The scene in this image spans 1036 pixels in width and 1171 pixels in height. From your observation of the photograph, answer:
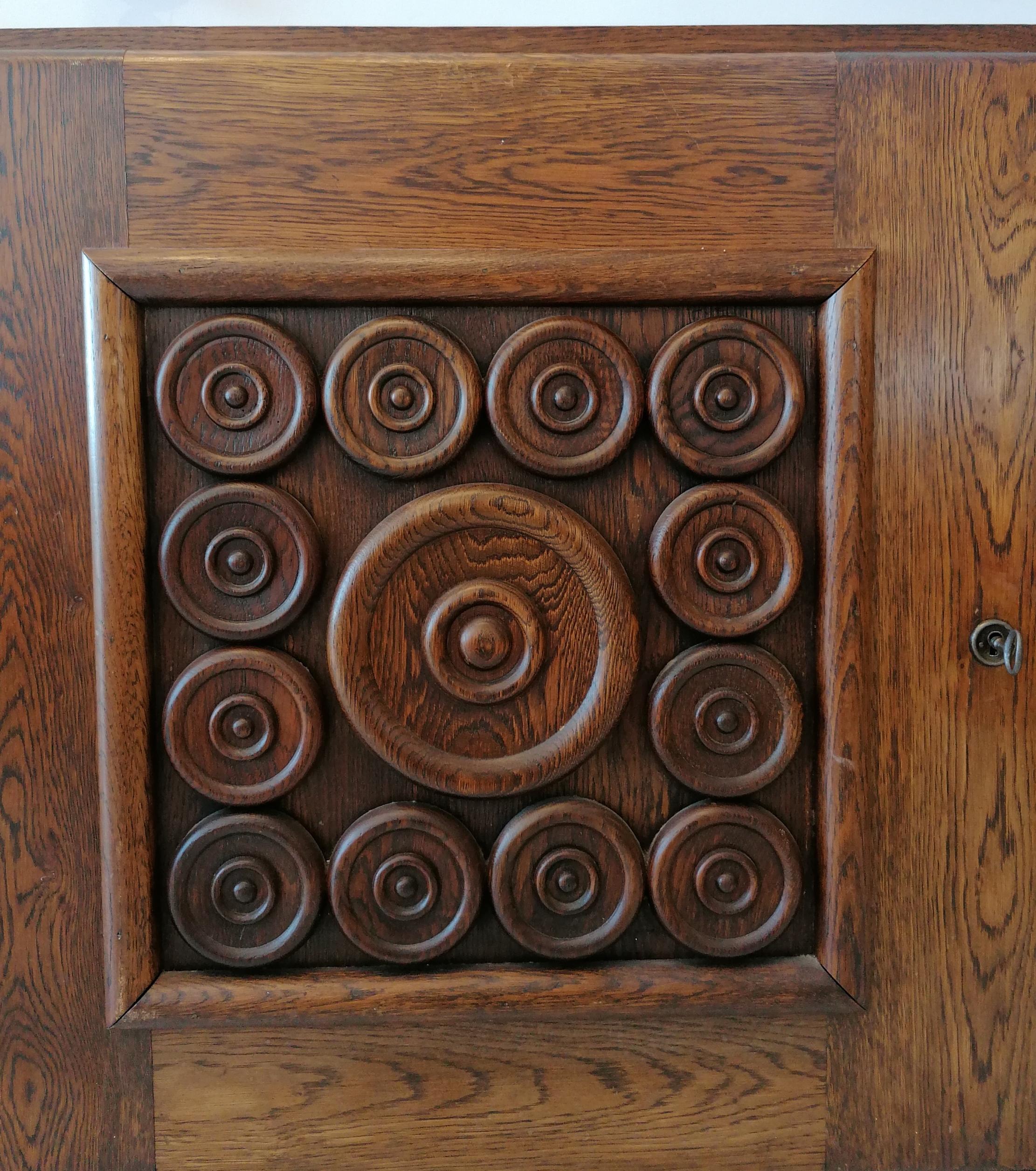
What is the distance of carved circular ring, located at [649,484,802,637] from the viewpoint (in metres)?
0.56

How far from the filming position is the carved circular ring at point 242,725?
0.56 meters

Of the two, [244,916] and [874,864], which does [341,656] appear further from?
[874,864]

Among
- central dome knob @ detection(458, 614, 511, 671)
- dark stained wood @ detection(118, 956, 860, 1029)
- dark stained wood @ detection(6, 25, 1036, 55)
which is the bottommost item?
dark stained wood @ detection(118, 956, 860, 1029)

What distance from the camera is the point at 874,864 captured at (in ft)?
1.89

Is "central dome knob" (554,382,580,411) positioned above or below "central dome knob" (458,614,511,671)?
above

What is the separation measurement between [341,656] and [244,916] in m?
0.19

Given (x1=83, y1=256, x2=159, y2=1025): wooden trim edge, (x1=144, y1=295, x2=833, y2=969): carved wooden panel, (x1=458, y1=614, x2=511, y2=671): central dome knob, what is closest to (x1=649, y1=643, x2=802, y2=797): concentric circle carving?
(x1=144, y1=295, x2=833, y2=969): carved wooden panel

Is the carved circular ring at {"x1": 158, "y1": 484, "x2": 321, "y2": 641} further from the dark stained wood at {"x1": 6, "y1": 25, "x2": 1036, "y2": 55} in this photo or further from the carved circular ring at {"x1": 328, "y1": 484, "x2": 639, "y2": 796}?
the dark stained wood at {"x1": 6, "y1": 25, "x2": 1036, "y2": 55}

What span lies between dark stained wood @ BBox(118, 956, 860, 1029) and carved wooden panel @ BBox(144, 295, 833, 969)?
0.05 ft

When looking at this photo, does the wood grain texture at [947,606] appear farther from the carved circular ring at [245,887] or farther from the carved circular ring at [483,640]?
the carved circular ring at [245,887]

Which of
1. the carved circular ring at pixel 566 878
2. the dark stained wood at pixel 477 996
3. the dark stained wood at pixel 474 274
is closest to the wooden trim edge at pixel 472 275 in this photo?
the dark stained wood at pixel 474 274

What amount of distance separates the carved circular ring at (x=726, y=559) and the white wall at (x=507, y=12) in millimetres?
373

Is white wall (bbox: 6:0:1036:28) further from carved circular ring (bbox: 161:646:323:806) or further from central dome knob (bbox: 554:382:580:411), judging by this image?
carved circular ring (bbox: 161:646:323:806)

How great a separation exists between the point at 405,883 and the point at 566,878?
11 centimetres
